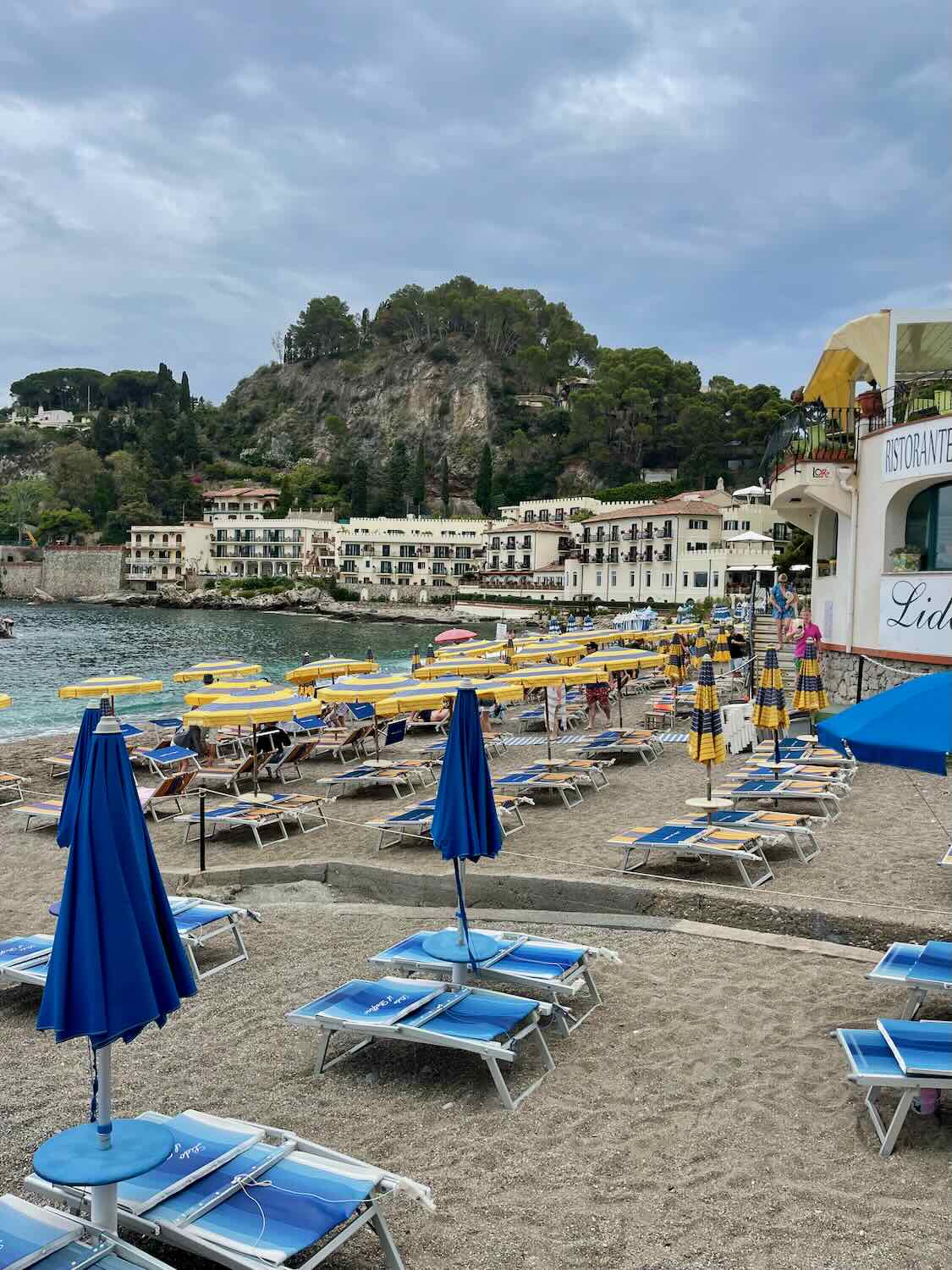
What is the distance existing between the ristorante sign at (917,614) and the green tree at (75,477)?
126m

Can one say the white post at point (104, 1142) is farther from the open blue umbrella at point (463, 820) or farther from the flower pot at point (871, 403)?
the flower pot at point (871, 403)

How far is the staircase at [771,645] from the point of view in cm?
2142

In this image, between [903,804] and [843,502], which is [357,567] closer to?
[843,502]

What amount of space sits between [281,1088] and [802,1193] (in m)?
2.69

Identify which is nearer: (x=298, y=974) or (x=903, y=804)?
(x=298, y=974)

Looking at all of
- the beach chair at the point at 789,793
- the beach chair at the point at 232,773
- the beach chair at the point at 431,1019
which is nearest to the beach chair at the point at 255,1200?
the beach chair at the point at 431,1019

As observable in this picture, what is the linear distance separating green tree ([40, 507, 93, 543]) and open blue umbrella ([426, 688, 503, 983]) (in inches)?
4861

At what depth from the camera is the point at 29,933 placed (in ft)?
26.8

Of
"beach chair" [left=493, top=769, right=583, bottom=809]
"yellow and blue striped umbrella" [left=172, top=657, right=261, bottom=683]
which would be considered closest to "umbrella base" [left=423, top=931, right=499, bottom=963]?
"beach chair" [left=493, top=769, right=583, bottom=809]

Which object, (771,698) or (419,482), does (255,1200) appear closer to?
(771,698)

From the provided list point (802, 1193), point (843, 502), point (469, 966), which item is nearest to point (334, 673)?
point (843, 502)

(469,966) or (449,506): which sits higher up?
(449,506)

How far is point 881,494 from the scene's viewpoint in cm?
1638

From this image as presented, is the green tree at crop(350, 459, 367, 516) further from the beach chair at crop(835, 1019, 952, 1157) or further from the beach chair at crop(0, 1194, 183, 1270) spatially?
the beach chair at crop(0, 1194, 183, 1270)
